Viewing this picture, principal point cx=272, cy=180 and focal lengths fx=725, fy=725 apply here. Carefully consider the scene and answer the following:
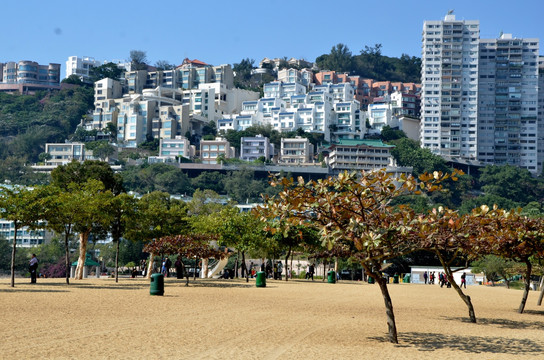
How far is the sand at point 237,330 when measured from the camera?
13945 mm

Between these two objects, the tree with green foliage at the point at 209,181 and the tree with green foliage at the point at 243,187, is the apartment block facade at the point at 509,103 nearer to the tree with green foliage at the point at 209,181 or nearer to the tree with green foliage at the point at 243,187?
the tree with green foliage at the point at 243,187

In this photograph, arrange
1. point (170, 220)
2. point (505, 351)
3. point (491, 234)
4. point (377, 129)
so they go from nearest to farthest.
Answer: point (505, 351)
point (491, 234)
point (170, 220)
point (377, 129)

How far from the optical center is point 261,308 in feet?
78.7

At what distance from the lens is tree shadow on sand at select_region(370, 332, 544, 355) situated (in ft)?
51.6

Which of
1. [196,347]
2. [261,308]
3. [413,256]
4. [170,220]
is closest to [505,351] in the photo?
[196,347]

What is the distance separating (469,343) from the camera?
16.9 m

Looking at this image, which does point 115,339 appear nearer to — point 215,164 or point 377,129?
point 215,164

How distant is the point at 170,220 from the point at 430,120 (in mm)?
152931

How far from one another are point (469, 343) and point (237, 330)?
17.9 feet

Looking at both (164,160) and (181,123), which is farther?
(181,123)

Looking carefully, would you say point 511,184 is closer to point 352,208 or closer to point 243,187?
point 243,187

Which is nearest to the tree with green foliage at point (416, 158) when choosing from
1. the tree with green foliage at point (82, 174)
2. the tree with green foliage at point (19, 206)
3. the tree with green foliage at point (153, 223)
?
the tree with green foliage at point (82, 174)

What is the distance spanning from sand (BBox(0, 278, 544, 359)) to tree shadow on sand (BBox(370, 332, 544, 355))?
0.02 meters

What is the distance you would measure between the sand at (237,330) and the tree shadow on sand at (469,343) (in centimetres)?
2
